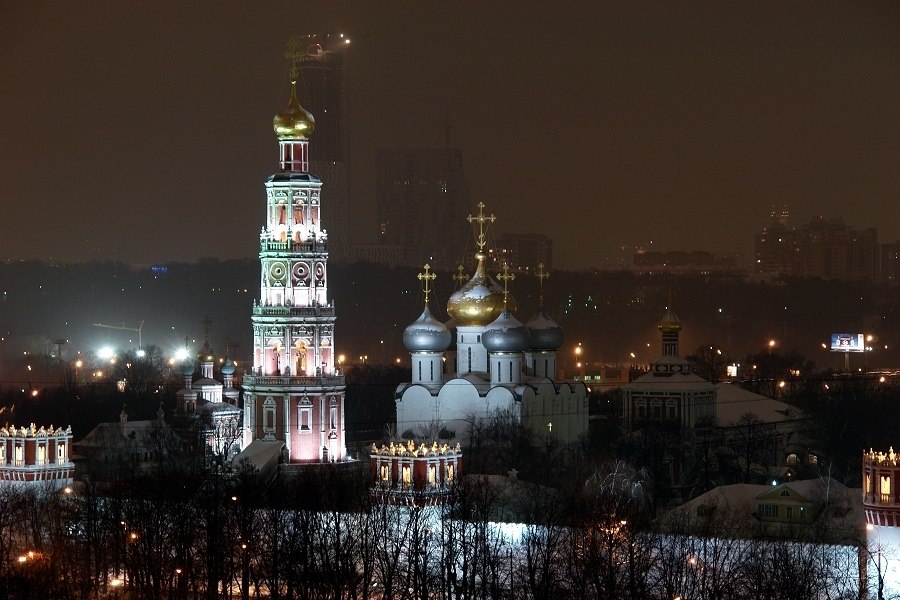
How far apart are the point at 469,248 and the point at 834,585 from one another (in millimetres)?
45388

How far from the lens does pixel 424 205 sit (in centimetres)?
8719

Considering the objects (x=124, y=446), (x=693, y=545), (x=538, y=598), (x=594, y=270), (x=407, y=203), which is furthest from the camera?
(x=594, y=270)

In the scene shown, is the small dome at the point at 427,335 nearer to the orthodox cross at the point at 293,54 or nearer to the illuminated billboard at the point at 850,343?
the orthodox cross at the point at 293,54

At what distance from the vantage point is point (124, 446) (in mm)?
57250

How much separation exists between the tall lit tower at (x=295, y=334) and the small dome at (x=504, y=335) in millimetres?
4996

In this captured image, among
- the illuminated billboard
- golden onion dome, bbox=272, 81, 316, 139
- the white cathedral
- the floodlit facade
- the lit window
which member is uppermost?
golden onion dome, bbox=272, 81, 316, 139

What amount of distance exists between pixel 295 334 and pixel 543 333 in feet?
28.5

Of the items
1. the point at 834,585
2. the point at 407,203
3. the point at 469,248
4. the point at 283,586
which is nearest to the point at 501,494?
the point at 283,586

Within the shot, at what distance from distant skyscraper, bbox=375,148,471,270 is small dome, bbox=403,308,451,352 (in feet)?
70.1

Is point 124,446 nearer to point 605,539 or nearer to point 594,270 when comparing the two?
point 605,539

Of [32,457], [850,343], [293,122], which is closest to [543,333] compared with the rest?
[293,122]

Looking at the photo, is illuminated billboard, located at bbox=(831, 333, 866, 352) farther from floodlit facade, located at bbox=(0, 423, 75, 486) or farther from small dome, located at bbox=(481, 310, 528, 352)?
floodlit facade, located at bbox=(0, 423, 75, 486)

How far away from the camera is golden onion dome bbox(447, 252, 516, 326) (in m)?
59.3

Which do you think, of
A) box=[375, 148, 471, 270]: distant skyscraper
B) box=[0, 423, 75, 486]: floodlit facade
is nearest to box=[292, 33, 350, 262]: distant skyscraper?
box=[375, 148, 471, 270]: distant skyscraper
